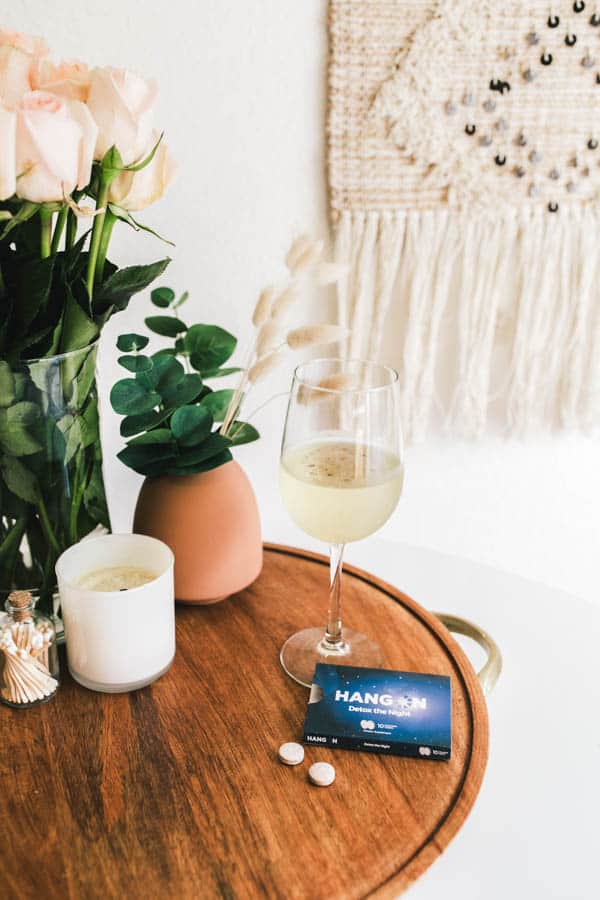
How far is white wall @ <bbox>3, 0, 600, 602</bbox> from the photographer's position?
0.96 m

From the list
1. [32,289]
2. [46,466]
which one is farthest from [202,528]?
[32,289]

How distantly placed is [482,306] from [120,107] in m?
0.62

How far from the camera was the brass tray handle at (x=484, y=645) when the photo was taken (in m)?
0.82

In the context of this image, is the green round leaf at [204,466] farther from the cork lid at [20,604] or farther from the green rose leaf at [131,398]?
the cork lid at [20,604]

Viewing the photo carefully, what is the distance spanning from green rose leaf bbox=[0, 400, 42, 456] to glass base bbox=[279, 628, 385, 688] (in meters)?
0.28

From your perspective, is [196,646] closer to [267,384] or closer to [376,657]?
[376,657]

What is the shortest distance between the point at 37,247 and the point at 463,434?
698 millimetres

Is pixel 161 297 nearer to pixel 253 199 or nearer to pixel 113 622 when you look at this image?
pixel 253 199

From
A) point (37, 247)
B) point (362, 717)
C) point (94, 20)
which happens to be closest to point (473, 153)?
point (94, 20)

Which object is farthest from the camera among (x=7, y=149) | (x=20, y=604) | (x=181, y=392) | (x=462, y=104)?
(x=462, y=104)

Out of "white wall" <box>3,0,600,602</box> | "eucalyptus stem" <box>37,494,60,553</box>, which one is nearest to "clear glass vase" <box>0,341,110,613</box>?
"eucalyptus stem" <box>37,494,60,553</box>

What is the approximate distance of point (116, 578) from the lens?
0.71m

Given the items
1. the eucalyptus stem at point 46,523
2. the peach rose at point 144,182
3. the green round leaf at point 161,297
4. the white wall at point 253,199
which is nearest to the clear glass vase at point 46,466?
the eucalyptus stem at point 46,523

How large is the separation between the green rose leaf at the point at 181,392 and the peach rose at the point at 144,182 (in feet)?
0.54
